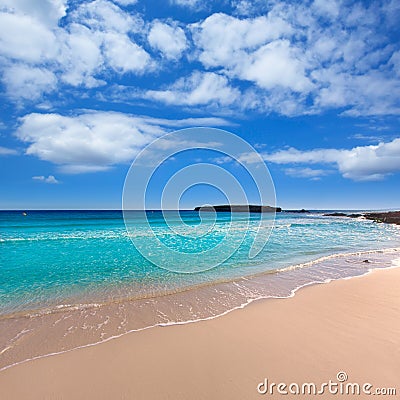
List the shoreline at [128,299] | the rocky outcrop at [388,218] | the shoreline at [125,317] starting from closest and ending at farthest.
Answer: the shoreline at [125,317], the shoreline at [128,299], the rocky outcrop at [388,218]

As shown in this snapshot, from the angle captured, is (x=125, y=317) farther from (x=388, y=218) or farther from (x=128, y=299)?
(x=388, y=218)

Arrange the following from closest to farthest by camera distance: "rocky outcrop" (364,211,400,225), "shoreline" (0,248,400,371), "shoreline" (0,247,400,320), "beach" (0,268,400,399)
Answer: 1. "beach" (0,268,400,399)
2. "shoreline" (0,248,400,371)
3. "shoreline" (0,247,400,320)
4. "rocky outcrop" (364,211,400,225)

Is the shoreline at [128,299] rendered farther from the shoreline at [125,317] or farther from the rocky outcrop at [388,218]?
the rocky outcrop at [388,218]

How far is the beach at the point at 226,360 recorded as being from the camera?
3482 millimetres

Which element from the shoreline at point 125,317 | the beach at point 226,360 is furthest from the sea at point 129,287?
the beach at point 226,360

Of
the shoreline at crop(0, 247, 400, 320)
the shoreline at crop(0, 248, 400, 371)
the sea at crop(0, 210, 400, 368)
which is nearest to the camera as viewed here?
the shoreline at crop(0, 248, 400, 371)

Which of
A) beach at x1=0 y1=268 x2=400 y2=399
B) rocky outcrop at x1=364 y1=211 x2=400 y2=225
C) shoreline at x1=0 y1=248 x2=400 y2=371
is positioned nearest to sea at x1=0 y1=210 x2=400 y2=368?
shoreline at x1=0 y1=248 x2=400 y2=371

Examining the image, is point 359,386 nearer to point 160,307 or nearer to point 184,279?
point 160,307

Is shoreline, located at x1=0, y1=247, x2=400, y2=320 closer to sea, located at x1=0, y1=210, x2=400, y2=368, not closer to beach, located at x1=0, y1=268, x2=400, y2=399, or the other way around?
sea, located at x1=0, y1=210, x2=400, y2=368

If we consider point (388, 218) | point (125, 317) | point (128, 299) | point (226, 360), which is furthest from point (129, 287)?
point (388, 218)

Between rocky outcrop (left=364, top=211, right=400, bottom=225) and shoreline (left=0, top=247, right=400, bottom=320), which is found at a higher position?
rocky outcrop (left=364, top=211, right=400, bottom=225)

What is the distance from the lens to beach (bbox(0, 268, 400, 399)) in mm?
3482

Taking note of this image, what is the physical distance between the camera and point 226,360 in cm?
409

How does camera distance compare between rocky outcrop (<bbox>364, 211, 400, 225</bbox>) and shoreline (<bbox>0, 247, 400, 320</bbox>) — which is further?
rocky outcrop (<bbox>364, 211, 400, 225</bbox>)
